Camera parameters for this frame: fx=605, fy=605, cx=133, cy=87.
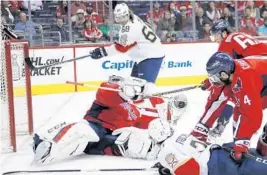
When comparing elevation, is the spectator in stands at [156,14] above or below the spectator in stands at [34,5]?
below

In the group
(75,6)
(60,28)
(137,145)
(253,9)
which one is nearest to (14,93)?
(137,145)

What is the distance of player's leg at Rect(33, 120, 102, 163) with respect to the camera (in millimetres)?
3756

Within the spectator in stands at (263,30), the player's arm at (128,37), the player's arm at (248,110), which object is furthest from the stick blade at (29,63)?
the spectator in stands at (263,30)

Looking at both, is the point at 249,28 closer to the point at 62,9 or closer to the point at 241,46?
the point at 62,9

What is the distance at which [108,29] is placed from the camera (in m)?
8.70

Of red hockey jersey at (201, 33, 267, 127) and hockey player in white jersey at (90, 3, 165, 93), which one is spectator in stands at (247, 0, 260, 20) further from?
red hockey jersey at (201, 33, 267, 127)

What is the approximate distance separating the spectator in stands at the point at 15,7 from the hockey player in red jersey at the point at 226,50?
4765mm

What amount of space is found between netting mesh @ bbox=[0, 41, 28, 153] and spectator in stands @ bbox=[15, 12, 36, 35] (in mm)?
3197

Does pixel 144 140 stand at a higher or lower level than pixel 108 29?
lower

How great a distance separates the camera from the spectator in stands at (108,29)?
8.62 metres

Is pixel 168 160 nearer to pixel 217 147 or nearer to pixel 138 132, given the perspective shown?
pixel 217 147

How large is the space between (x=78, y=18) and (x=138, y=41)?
4.44 metres

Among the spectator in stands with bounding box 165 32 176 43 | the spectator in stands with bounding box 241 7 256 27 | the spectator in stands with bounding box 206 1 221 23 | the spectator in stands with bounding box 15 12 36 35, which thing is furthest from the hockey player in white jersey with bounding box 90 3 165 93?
the spectator in stands with bounding box 241 7 256 27

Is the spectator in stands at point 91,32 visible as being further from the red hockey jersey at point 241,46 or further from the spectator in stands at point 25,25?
the red hockey jersey at point 241,46
